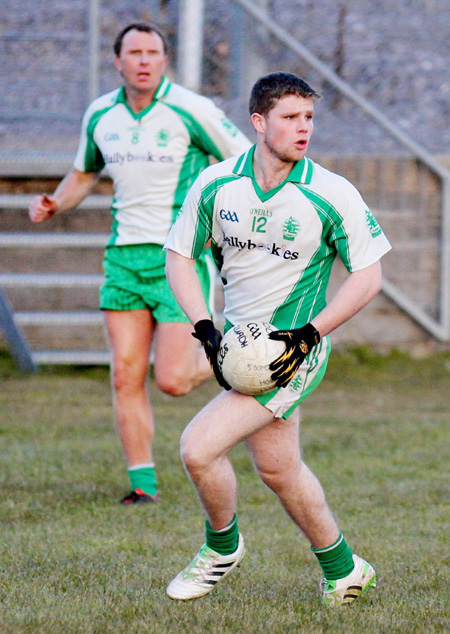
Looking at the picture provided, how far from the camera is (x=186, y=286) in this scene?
4016 mm

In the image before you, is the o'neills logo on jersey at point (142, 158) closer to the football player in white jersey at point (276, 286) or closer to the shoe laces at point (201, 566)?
the football player in white jersey at point (276, 286)

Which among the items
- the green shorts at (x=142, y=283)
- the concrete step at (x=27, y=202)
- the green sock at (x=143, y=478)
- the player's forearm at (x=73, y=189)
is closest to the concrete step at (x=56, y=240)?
the concrete step at (x=27, y=202)

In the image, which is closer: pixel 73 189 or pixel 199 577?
pixel 199 577

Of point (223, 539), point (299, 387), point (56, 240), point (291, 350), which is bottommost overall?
point (56, 240)

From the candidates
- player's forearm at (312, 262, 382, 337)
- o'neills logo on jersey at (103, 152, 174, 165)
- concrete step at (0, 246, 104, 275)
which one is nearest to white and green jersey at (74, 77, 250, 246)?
o'neills logo on jersey at (103, 152, 174, 165)

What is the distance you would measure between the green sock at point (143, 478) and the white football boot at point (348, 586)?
2036mm

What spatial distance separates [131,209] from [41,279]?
15.0 feet

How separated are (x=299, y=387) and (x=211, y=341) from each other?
393mm

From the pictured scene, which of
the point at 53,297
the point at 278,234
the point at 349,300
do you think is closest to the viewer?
the point at 349,300

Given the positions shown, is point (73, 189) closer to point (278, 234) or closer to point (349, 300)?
point (278, 234)

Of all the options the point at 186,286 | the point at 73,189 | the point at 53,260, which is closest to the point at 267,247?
the point at 186,286

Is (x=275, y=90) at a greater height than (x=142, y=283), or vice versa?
(x=275, y=90)

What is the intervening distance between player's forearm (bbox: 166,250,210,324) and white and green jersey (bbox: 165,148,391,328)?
4 cm

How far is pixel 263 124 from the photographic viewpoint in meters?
3.91
